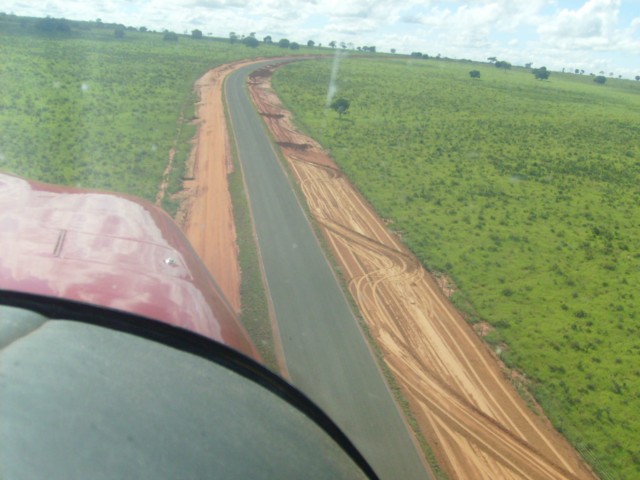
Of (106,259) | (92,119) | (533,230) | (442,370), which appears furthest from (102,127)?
(106,259)

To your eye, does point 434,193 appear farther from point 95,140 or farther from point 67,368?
point 67,368

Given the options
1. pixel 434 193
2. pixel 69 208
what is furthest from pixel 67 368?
pixel 434 193

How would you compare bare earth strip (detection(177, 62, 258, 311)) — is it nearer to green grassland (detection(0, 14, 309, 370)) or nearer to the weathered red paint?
green grassland (detection(0, 14, 309, 370))

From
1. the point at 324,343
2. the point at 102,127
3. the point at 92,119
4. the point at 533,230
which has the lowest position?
the point at 324,343

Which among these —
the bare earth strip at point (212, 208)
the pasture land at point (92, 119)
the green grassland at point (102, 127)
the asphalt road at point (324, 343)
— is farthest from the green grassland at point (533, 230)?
the pasture land at point (92, 119)

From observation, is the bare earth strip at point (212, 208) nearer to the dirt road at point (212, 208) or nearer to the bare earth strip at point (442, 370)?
the dirt road at point (212, 208)

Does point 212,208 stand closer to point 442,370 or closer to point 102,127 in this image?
point 442,370

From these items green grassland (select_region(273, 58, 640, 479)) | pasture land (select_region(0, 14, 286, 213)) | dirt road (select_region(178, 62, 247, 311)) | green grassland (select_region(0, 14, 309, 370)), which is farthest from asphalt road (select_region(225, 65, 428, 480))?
pasture land (select_region(0, 14, 286, 213))
